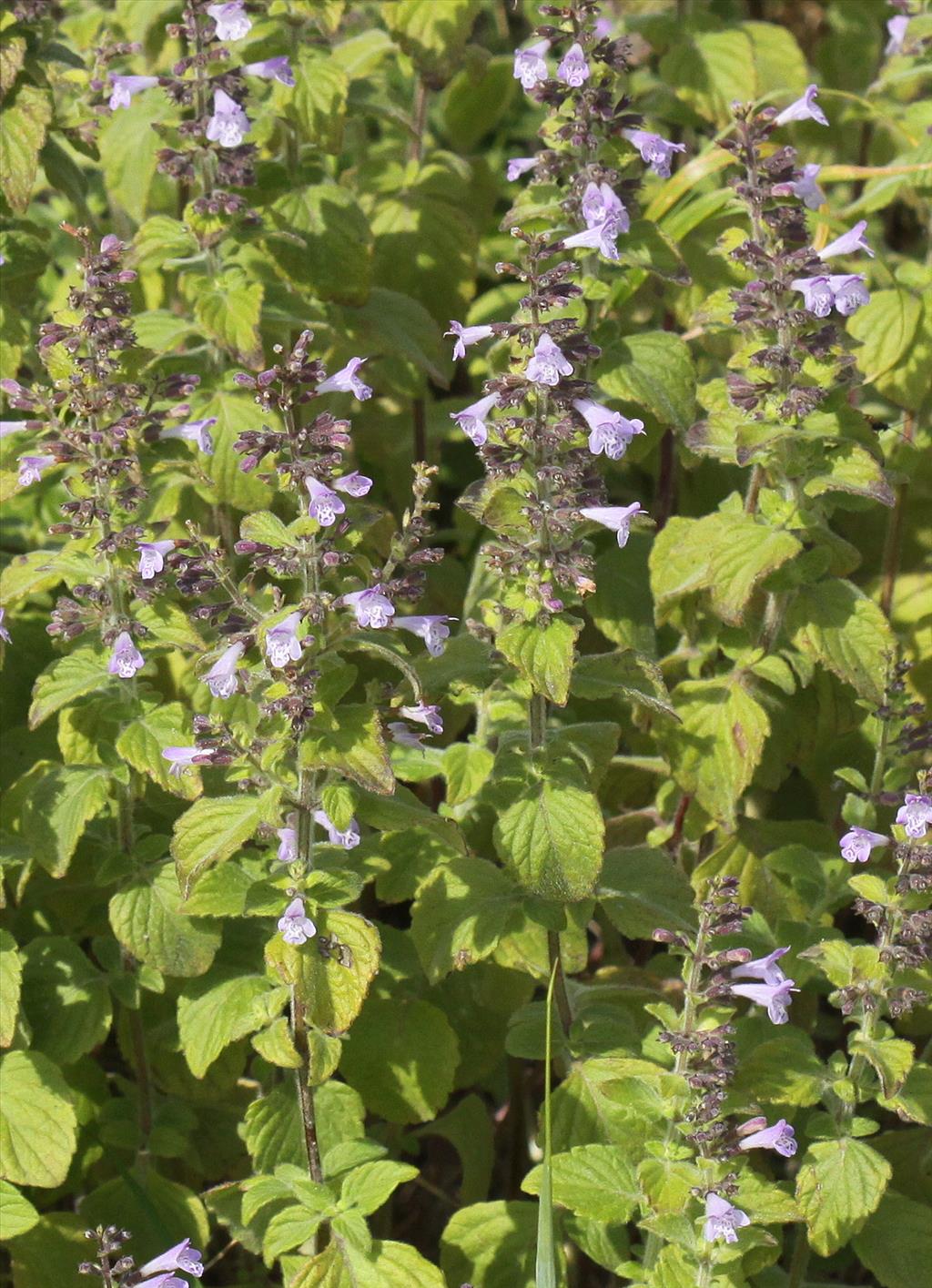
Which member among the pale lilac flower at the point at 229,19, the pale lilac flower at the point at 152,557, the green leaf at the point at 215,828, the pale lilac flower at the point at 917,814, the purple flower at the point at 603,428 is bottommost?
the pale lilac flower at the point at 917,814

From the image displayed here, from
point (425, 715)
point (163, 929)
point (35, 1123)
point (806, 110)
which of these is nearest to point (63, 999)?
point (35, 1123)

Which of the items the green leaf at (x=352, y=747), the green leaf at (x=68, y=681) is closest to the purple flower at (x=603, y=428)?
the green leaf at (x=352, y=747)

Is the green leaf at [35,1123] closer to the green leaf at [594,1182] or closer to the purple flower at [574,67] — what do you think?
the green leaf at [594,1182]

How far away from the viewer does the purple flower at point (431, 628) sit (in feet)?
10.2

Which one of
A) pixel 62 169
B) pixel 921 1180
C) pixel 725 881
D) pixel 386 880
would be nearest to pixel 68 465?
pixel 62 169

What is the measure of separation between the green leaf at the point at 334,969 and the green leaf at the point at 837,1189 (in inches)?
39.5

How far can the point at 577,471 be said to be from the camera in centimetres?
306

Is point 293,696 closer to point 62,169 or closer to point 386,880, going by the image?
point 386,880

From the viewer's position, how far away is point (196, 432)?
3.57 meters

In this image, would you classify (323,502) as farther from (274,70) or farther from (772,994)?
(274,70)

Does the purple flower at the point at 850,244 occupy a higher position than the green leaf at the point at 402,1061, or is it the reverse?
the purple flower at the point at 850,244

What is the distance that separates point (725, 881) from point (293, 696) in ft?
2.87

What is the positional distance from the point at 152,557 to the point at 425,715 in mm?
639

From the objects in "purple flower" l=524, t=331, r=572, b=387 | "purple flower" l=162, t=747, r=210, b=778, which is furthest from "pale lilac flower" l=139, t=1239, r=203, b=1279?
"purple flower" l=524, t=331, r=572, b=387
